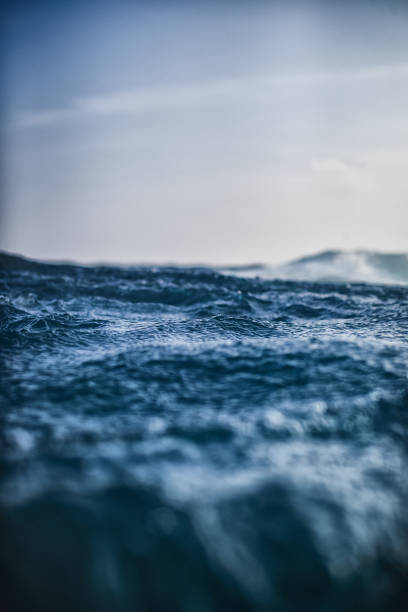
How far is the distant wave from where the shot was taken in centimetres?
2820

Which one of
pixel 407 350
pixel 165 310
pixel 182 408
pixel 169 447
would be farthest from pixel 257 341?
pixel 165 310

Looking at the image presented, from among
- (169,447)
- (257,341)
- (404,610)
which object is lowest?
(404,610)

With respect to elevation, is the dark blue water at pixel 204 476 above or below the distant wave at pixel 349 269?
below

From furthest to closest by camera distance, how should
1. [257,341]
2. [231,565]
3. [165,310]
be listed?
[165,310] < [257,341] < [231,565]

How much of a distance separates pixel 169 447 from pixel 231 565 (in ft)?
3.47

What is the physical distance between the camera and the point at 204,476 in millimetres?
2445

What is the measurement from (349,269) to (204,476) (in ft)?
107

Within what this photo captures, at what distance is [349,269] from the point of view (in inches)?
1256

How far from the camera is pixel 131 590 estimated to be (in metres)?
1.75

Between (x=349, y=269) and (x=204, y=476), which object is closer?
(x=204, y=476)

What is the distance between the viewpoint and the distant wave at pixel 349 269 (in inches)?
1110

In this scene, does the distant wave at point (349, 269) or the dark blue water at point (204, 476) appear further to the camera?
the distant wave at point (349, 269)

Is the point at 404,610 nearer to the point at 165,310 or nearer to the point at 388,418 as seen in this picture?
the point at 388,418

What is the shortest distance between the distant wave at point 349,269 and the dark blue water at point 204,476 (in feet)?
72.5
